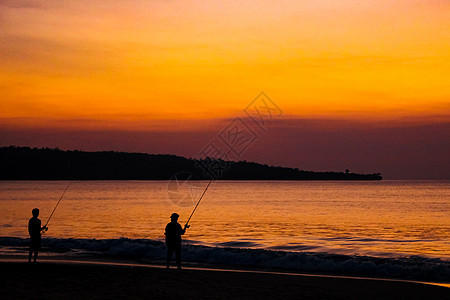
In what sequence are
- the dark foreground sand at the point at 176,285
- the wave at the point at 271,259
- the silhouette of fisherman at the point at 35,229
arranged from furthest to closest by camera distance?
1. the wave at the point at 271,259
2. the silhouette of fisherman at the point at 35,229
3. the dark foreground sand at the point at 176,285

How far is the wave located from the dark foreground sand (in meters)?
3.61

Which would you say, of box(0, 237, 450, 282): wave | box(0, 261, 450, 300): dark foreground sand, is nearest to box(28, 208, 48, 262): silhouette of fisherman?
box(0, 261, 450, 300): dark foreground sand

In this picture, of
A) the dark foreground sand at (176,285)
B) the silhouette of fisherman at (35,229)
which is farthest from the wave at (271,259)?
the silhouette of fisherman at (35,229)

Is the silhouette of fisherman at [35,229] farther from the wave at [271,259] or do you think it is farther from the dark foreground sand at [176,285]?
the wave at [271,259]

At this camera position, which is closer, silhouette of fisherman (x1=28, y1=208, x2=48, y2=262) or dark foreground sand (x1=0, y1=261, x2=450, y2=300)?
dark foreground sand (x1=0, y1=261, x2=450, y2=300)

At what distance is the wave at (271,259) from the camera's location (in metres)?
19.3

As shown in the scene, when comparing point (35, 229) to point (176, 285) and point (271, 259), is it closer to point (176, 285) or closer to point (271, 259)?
point (176, 285)

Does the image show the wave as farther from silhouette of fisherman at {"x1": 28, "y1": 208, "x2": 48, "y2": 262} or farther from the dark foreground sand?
silhouette of fisherman at {"x1": 28, "y1": 208, "x2": 48, "y2": 262}

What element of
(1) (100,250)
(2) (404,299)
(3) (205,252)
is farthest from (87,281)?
(1) (100,250)

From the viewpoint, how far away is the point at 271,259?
21.7 m

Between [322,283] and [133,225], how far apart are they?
28.7 m

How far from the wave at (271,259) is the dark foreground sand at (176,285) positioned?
3612 millimetres

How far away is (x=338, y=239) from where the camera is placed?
32312mm

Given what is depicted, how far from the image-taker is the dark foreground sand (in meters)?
12.3
